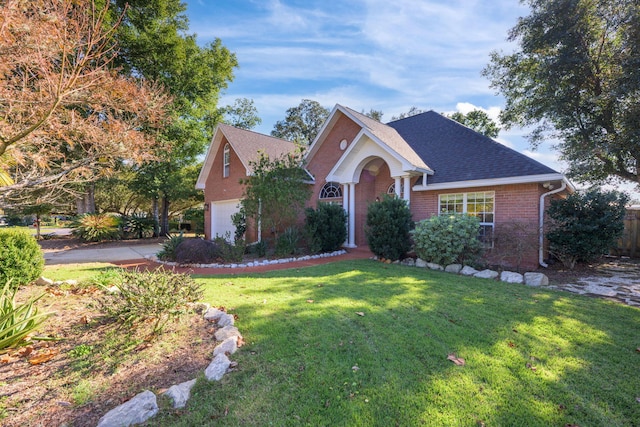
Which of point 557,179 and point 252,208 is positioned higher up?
point 557,179

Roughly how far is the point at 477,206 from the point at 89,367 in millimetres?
10690

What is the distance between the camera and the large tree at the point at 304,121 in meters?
33.8

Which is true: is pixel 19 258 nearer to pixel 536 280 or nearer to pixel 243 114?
pixel 536 280

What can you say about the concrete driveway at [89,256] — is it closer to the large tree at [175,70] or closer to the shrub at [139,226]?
the large tree at [175,70]

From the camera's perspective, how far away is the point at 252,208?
36.5 ft

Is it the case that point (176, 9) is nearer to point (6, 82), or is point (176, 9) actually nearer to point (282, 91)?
point (282, 91)

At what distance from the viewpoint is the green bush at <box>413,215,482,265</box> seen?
26.5 ft

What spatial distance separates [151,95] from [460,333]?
7.78m

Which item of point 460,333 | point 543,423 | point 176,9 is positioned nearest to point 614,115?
point 460,333

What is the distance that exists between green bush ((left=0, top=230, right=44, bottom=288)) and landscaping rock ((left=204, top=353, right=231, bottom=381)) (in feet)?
15.1

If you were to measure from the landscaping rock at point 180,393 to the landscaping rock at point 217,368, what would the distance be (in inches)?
6.9

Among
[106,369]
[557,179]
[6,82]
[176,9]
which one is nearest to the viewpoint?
[106,369]

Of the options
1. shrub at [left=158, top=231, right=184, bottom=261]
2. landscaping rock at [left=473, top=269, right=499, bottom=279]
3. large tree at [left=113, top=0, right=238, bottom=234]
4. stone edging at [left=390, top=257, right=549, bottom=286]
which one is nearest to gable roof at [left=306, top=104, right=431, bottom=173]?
stone edging at [left=390, top=257, right=549, bottom=286]

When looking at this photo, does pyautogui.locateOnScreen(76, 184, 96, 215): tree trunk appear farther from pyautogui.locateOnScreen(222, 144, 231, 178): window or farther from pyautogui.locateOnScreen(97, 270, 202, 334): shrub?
pyautogui.locateOnScreen(97, 270, 202, 334): shrub
